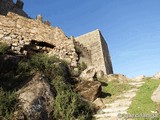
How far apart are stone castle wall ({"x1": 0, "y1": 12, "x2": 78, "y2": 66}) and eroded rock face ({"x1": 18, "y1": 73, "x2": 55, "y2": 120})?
4.22 m

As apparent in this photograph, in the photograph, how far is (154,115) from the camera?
21.2 feet

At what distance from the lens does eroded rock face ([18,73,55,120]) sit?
601 centimetres

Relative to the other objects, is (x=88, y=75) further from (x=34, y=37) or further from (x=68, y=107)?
(x=68, y=107)

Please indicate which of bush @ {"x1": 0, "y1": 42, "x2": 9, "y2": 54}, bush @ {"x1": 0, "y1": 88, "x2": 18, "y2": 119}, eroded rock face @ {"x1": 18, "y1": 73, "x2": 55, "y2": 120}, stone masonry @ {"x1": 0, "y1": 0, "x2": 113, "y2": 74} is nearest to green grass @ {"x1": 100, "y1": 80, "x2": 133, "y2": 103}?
stone masonry @ {"x1": 0, "y1": 0, "x2": 113, "y2": 74}

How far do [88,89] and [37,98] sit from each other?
317cm

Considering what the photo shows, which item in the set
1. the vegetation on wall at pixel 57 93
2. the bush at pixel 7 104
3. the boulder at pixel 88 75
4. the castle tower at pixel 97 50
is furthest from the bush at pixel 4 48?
the castle tower at pixel 97 50

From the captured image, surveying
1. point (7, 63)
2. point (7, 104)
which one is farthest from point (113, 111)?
point (7, 63)

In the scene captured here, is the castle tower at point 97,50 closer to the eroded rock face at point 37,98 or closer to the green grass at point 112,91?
the green grass at point 112,91

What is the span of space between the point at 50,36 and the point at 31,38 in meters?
1.36

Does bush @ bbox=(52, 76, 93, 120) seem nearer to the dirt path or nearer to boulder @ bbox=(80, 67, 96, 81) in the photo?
the dirt path

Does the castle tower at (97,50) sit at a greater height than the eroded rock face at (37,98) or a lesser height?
greater

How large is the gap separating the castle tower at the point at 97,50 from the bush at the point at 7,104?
612 inches

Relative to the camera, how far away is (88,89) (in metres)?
9.21

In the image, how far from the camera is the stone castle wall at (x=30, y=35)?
36.5 feet
